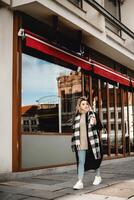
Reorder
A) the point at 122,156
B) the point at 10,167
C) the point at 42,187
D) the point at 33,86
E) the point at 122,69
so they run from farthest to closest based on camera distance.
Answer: the point at 122,69, the point at 122,156, the point at 33,86, the point at 10,167, the point at 42,187

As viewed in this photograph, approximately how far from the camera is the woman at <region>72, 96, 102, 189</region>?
253 inches

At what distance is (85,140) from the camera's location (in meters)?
6.46

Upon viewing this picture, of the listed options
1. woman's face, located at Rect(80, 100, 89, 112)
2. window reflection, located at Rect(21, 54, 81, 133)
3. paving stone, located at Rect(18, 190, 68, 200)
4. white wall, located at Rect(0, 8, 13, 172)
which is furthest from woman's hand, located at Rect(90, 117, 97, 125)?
window reflection, located at Rect(21, 54, 81, 133)

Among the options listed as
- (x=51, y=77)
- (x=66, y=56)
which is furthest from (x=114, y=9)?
(x=51, y=77)

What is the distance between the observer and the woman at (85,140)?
21.1 ft

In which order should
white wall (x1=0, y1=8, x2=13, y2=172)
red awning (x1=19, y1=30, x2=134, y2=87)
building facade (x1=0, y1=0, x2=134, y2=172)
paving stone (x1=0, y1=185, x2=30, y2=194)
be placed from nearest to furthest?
paving stone (x1=0, y1=185, x2=30, y2=194), white wall (x1=0, y1=8, x2=13, y2=172), building facade (x1=0, y1=0, x2=134, y2=172), red awning (x1=19, y1=30, x2=134, y2=87)

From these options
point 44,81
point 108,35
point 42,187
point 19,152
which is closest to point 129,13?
point 108,35

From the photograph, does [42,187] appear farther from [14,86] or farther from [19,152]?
[14,86]

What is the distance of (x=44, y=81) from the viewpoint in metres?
9.77

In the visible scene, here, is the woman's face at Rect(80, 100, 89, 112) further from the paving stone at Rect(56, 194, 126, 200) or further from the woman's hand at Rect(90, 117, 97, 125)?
the paving stone at Rect(56, 194, 126, 200)

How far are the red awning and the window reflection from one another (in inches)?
18.7

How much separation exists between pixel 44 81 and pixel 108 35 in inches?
131

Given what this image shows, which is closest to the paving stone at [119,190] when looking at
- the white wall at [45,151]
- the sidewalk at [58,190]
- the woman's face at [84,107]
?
the sidewalk at [58,190]

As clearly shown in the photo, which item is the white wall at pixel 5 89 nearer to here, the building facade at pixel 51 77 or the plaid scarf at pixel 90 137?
the building facade at pixel 51 77
